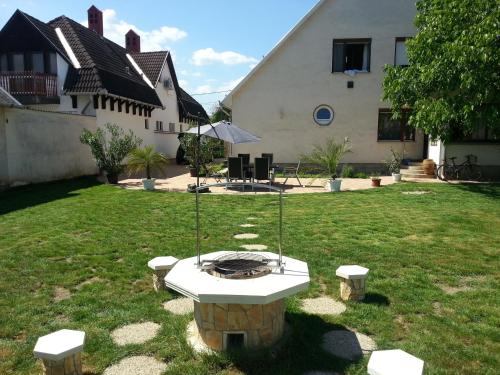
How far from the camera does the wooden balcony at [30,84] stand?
54.6 ft

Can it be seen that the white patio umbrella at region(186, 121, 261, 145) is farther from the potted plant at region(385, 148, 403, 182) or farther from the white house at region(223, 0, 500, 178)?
the potted plant at region(385, 148, 403, 182)

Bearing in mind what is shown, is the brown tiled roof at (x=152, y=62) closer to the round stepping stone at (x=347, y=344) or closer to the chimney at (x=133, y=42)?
the chimney at (x=133, y=42)

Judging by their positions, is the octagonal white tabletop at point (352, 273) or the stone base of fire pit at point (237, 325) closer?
the stone base of fire pit at point (237, 325)

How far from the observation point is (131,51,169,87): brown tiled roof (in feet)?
82.6

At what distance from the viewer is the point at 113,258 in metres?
5.46

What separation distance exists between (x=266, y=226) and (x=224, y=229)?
0.82 metres

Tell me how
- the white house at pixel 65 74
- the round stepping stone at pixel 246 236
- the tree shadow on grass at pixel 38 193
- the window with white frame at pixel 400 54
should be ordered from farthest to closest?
the white house at pixel 65 74
the window with white frame at pixel 400 54
the tree shadow on grass at pixel 38 193
the round stepping stone at pixel 246 236

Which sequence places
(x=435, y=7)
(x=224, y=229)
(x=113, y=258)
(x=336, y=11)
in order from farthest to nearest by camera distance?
(x=336, y=11) → (x=435, y=7) → (x=224, y=229) → (x=113, y=258)

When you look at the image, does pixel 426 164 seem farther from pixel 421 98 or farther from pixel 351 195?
pixel 351 195

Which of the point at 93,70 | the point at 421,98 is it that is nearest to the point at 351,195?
→ the point at 421,98

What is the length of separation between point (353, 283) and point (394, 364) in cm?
162

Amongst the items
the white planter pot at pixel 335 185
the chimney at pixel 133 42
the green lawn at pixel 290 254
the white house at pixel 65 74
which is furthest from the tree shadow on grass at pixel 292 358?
the chimney at pixel 133 42

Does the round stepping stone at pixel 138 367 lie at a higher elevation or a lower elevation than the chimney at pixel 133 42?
lower

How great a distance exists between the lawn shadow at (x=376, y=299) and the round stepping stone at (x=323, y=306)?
0.98 ft
